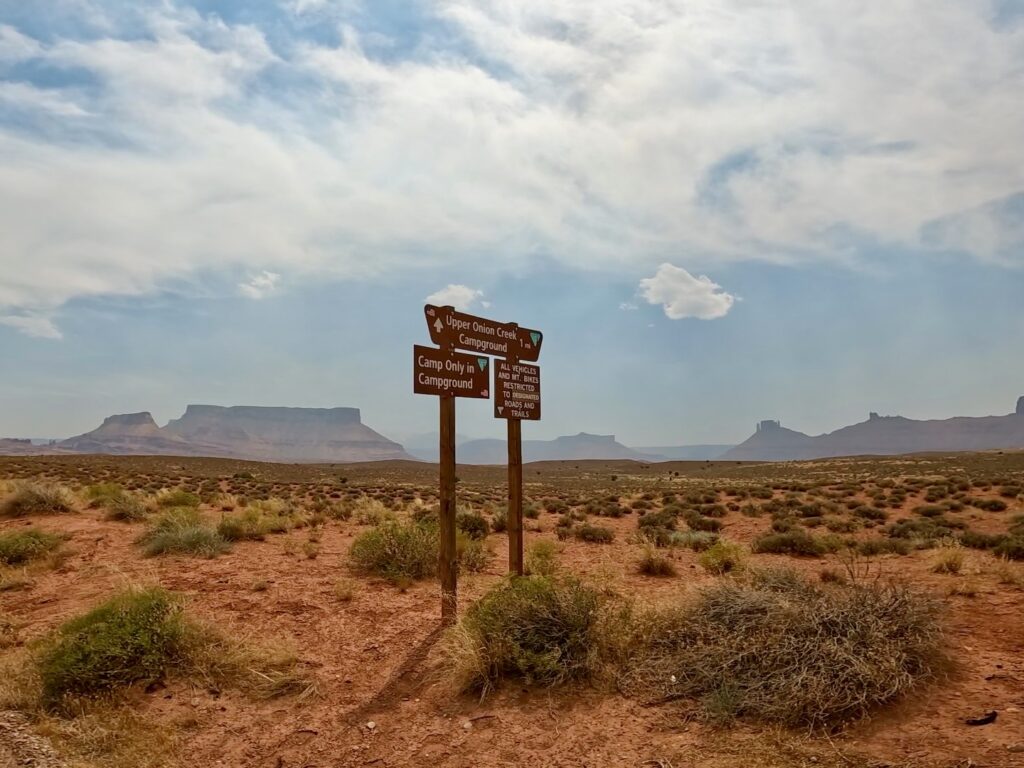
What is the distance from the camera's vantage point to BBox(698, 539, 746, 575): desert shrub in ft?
33.5

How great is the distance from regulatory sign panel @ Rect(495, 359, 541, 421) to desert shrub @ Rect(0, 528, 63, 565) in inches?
353

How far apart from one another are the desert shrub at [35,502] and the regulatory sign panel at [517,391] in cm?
1436

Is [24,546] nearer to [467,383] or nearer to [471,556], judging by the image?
[471,556]

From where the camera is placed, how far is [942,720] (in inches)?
165

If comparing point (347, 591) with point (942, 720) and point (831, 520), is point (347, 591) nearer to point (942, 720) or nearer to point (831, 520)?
point (942, 720)

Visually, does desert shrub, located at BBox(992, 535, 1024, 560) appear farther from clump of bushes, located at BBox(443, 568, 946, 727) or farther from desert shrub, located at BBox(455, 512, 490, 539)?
desert shrub, located at BBox(455, 512, 490, 539)

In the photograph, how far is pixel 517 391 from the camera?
8711mm

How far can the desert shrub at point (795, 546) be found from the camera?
1295 centimetres

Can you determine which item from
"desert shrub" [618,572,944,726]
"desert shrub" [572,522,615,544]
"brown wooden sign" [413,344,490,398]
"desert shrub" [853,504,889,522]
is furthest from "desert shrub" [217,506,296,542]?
"desert shrub" [853,504,889,522]

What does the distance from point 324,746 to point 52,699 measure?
248cm

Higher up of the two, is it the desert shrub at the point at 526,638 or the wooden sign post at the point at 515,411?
the wooden sign post at the point at 515,411

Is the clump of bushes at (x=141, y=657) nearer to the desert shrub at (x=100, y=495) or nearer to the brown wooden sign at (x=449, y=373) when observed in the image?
the brown wooden sign at (x=449, y=373)

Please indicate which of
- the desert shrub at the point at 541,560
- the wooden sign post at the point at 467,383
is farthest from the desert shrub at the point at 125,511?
the wooden sign post at the point at 467,383

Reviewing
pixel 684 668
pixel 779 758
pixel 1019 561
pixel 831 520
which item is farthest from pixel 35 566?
pixel 831 520
